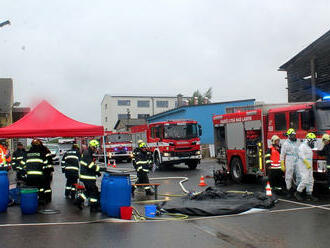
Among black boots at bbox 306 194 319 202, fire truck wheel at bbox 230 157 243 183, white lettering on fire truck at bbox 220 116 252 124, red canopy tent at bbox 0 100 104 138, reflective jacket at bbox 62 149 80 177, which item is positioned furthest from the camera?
fire truck wheel at bbox 230 157 243 183

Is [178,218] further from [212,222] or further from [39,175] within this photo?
[39,175]

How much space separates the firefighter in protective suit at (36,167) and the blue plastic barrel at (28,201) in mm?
1060

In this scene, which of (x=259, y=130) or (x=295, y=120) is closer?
(x=295, y=120)

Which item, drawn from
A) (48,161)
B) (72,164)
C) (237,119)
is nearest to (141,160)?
(72,164)

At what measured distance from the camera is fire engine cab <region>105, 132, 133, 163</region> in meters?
32.8

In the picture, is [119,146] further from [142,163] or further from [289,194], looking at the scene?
[289,194]

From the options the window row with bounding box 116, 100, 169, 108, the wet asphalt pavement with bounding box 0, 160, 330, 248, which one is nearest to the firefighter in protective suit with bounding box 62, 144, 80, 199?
the wet asphalt pavement with bounding box 0, 160, 330, 248

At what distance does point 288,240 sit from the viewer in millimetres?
6520

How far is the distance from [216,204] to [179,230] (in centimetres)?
219

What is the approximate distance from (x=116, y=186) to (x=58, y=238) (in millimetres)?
→ 2041

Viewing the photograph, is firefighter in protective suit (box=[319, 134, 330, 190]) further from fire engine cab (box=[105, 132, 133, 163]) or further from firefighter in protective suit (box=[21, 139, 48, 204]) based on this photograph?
fire engine cab (box=[105, 132, 133, 163])

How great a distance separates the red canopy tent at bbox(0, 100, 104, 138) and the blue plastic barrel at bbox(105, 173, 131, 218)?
8.76ft

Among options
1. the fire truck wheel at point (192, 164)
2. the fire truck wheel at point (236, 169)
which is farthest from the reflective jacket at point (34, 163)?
the fire truck wheel at point (192, 164)

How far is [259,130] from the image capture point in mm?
13672
